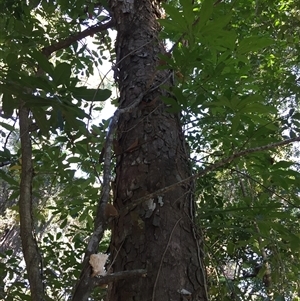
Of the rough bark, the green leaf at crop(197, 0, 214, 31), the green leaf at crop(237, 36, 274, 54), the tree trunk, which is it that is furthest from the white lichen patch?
the green leaf at crop(237, 36, 274, 54)

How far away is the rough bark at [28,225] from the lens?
908 millimetres

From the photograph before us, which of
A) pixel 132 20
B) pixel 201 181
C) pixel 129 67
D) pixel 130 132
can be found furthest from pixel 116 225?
pixel 201 181

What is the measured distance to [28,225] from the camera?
3.52 feet

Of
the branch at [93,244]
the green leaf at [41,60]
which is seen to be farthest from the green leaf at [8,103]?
the branch at [93,244]

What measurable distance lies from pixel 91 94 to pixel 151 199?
1.06 ft

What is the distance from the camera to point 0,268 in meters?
1.57

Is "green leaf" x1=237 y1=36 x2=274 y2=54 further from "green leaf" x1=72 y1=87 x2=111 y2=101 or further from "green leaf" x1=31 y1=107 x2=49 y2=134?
"green leaf" x1=31 y1=107 x2=49 y2=134

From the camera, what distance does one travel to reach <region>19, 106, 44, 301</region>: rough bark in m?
0.91

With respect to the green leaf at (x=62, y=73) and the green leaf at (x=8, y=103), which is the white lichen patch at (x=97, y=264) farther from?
the green leaf at (x=8, y=103)

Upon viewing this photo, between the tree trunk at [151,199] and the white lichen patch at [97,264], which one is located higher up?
the tree trunk at [151,199]

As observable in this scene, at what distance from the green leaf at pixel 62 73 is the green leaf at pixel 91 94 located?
0.12 feet

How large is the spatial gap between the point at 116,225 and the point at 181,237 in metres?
0.18

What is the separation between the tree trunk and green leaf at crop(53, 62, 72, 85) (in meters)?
0.30

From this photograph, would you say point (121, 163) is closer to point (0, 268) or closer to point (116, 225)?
point (116, 225)
